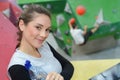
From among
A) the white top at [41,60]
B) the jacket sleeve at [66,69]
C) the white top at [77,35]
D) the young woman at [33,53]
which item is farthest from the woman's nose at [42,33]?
the white top at [77,35]

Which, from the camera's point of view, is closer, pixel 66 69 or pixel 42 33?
pixel 42 33

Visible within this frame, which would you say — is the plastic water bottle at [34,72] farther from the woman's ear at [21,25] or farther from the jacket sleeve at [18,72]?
the woman's ear at [21,25]

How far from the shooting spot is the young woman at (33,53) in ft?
3.44

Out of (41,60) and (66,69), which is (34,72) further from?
(66,69)

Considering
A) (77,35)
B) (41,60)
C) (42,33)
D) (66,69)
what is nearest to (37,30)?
(42,33)

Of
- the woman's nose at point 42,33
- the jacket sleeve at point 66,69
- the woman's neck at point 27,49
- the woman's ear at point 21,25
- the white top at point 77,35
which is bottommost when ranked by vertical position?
the white top at point 77,35

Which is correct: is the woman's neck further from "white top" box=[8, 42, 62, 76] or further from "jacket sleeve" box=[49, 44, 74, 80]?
"jacket sleeve" box=[49, 44, 74, 80]

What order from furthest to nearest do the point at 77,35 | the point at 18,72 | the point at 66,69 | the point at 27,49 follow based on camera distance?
the point at 77,35 → the point at 66,69 → the point at 27,49 → the point at 18,72

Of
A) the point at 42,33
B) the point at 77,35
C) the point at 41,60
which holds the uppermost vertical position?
the point at 42,33

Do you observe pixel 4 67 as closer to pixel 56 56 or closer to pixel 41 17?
pixel 56 56

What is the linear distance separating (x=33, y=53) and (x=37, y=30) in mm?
120

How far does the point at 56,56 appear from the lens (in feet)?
4.29

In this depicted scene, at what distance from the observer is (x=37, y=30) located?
1.11 m

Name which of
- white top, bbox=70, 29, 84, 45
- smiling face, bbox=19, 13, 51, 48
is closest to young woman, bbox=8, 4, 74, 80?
smiling face, bbox=19, 13, 51, 48
